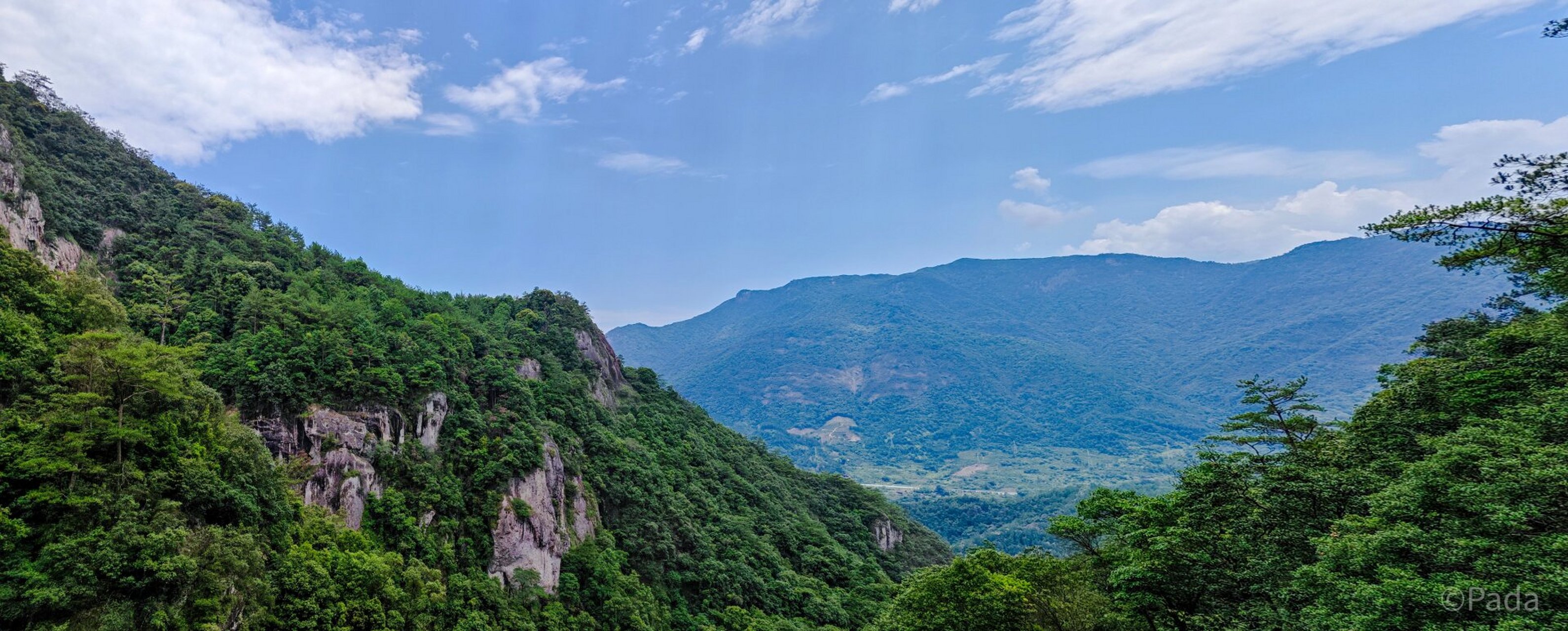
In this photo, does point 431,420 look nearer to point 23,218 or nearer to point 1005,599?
point 23,218

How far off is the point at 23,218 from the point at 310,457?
22.7 metres

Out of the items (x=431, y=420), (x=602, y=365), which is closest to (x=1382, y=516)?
(x=431, y=420)

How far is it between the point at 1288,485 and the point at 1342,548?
13.6ft

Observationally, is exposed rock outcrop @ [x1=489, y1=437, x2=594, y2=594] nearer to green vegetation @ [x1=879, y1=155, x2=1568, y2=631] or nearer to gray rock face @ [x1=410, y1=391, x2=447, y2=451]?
gray rock face @ [x1=410, y1=391, x2=447, y2=451]

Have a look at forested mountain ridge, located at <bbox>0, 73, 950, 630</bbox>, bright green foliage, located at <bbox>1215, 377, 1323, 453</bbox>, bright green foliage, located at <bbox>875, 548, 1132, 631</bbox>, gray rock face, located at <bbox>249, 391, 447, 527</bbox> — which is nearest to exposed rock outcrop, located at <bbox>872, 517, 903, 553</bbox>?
forested mountain ridge, located at <bbox>0, 73, 950, 630</bbox>

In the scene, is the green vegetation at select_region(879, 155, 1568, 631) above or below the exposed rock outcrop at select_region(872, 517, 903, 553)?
above

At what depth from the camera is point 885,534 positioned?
7119 centimetres

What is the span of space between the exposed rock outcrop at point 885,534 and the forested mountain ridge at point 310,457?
170 centimetres

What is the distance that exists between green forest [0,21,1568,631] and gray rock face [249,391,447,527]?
0.25 meters

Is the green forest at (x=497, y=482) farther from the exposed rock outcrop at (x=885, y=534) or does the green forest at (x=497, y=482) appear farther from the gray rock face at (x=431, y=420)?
the exposed rock outcrop at (x=885, y=534)

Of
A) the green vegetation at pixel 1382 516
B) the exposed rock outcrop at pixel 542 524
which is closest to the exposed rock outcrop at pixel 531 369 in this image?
the exposed rock outcrop at pixel 542 524

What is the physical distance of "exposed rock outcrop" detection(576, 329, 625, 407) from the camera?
6431 cm

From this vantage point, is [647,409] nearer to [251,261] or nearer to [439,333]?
[439,333]

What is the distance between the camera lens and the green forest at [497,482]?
12.4 meters
